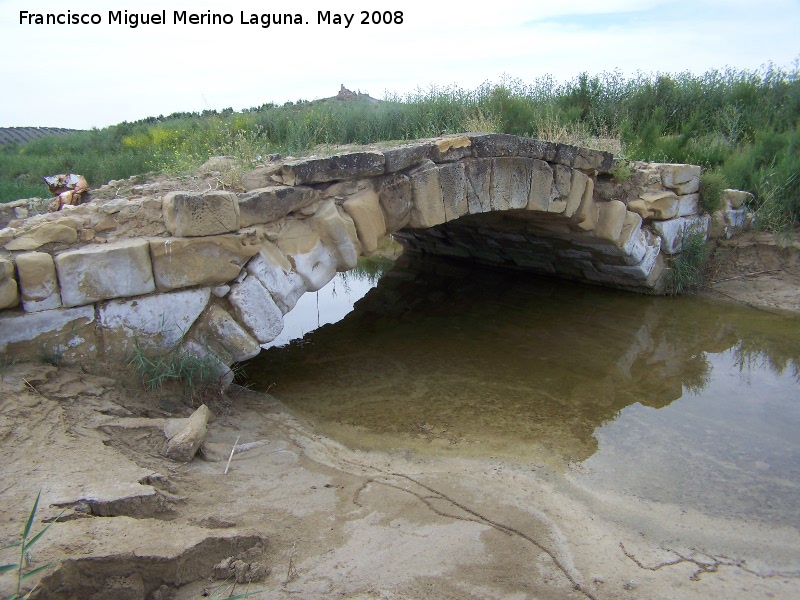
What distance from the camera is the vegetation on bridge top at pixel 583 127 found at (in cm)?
724

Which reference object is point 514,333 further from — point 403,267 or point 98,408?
point 98,408

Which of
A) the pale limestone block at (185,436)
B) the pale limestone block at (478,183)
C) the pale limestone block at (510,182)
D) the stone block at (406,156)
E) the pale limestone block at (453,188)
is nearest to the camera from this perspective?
the pale limestone block at (185,436)

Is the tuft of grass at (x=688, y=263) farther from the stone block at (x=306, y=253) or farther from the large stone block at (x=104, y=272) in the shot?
the large stone block at (x=104, y=272)

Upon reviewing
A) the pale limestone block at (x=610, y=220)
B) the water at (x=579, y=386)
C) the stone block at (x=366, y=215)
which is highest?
the stone block at (x=366, y=215)

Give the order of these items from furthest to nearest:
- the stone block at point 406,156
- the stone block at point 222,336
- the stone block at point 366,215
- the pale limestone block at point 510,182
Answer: the pale limestone block at point 510,182 < the stone block at point 406,156 < the stone block at point 366,215 < the stone block at point 222,336

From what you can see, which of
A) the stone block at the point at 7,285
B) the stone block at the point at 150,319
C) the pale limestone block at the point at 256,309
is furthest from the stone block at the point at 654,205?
the stone block at the point at 7,285

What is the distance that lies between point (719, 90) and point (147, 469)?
9.87 meters

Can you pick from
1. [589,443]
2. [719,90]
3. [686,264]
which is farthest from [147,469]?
[719,90]

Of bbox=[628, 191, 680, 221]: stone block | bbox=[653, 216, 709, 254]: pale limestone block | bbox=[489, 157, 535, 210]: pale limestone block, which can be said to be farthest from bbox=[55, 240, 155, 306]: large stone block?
bbox=[653, 216, 709, 254]: pale limestone block

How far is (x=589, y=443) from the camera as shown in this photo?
12.9 ft

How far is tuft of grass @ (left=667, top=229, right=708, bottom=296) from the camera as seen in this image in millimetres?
6980

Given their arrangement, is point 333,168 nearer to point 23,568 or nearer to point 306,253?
point 306,253

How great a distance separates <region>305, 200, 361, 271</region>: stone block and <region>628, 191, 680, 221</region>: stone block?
11.3 ft

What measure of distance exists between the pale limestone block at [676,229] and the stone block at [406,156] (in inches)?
122
